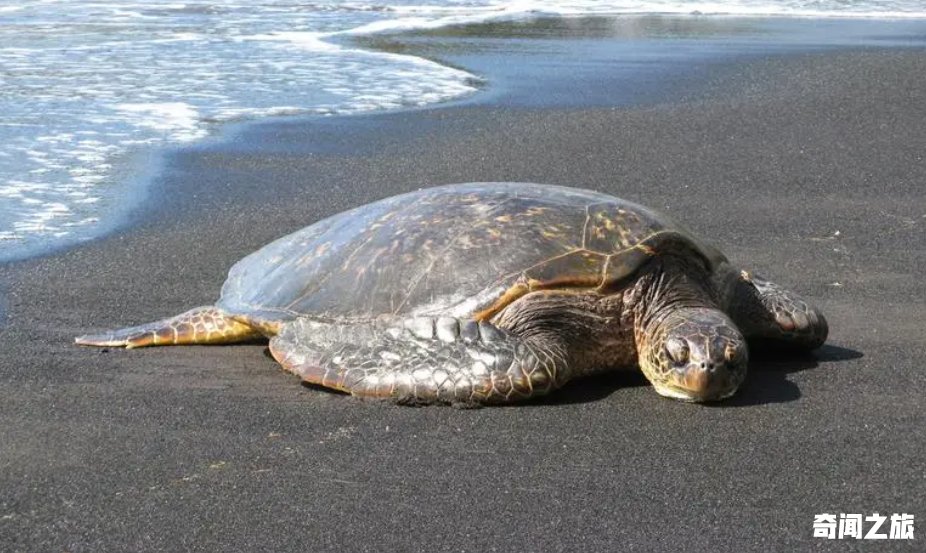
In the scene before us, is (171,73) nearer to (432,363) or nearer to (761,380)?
(432,363)

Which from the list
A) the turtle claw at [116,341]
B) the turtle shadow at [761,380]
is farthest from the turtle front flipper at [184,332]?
the turtle shadow at [761,380]

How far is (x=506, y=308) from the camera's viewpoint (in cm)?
387

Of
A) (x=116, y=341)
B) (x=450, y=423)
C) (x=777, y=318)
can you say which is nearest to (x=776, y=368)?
(x=777, y=318)

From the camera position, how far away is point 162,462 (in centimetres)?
323

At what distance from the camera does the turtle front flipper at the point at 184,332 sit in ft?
14.1

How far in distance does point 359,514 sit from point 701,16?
13281 millimetres

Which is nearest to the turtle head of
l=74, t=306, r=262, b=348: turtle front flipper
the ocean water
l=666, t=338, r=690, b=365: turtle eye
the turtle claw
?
l=666, t=338, r=690, b=365: turtle eye

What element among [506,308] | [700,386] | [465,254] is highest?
[465,254]

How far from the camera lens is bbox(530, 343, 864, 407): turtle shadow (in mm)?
3719

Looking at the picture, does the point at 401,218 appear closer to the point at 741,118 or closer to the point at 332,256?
the point at 332,256

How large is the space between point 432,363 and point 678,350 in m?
0.78

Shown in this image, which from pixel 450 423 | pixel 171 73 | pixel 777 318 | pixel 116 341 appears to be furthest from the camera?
pixel 171 73

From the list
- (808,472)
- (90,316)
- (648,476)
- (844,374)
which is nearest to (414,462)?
(648,476)

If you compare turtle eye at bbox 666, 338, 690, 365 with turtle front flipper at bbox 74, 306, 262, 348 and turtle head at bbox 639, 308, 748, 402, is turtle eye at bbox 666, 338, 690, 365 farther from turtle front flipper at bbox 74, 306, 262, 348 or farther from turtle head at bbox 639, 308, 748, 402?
turtle front flipper at bbox 74, 306, 262, 348
